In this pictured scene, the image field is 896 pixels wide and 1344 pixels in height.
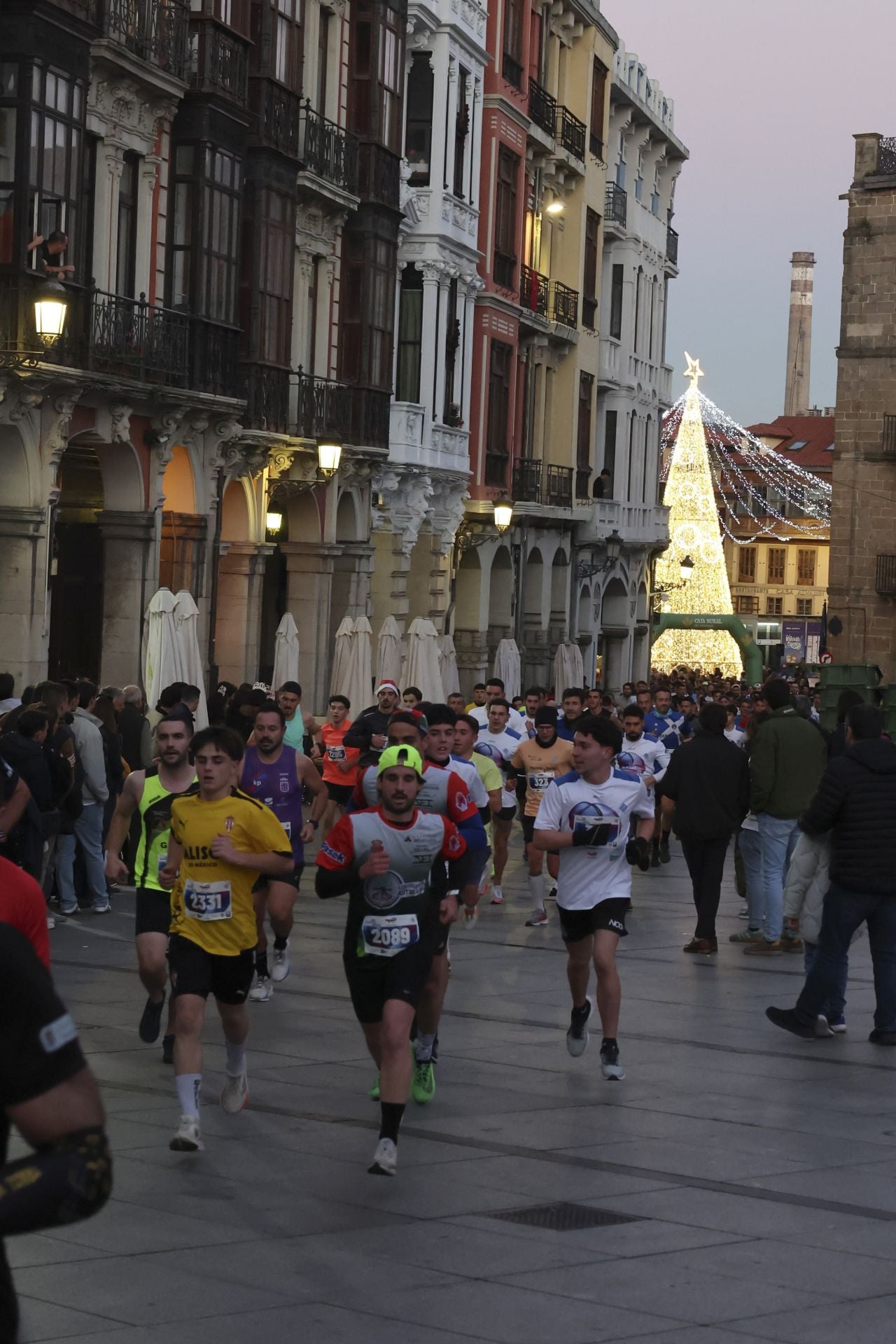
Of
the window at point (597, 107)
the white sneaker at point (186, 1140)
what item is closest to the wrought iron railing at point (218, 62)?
the white sneaker at point (186, 1140)

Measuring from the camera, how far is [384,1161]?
9.25 metres

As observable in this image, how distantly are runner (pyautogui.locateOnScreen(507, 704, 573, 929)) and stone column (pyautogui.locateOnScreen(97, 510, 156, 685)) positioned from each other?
9.76m

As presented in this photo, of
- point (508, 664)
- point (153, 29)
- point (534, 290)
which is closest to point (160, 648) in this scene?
point (153, 29)

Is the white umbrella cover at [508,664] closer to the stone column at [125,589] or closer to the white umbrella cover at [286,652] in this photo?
the white umbrella cover at [286,652]

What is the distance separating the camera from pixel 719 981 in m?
16.0

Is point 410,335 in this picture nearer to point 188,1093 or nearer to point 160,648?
point 160,648

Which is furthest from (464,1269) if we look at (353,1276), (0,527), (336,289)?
(336,289)

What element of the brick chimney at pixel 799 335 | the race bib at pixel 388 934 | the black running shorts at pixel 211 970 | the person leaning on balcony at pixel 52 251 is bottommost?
the black running shorts at pixel 211 970

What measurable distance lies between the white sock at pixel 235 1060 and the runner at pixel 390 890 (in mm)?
619

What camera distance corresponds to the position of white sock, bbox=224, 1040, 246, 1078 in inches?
403

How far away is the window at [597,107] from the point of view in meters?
53.9

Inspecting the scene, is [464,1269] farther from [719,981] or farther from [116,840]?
[719,981]

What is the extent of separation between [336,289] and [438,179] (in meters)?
5.19

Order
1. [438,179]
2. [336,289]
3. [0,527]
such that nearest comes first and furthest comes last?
[0,527]
[336,289]
[438,179]
